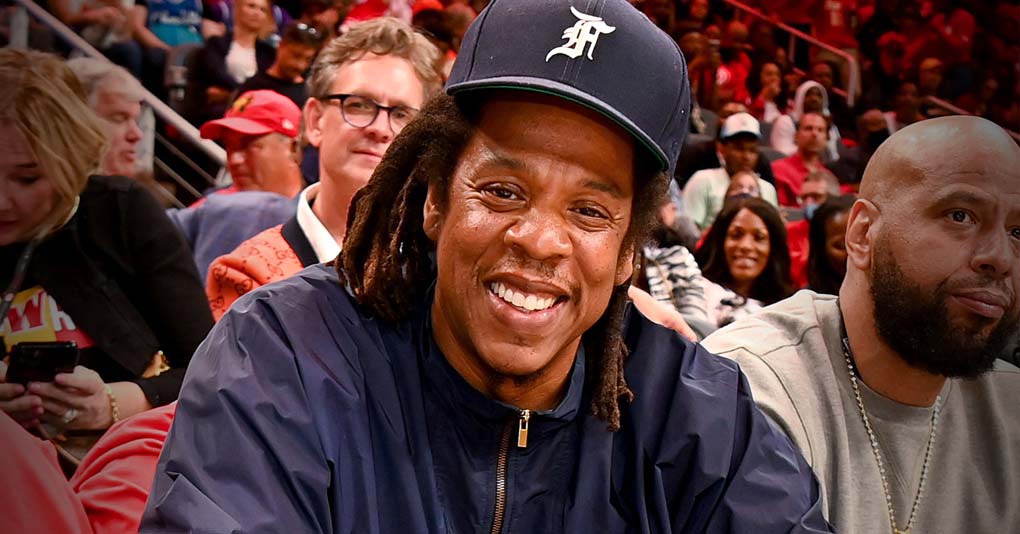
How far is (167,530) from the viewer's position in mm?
1006

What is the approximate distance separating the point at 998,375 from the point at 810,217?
1.06 metres

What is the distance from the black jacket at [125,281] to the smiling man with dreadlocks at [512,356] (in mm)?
316

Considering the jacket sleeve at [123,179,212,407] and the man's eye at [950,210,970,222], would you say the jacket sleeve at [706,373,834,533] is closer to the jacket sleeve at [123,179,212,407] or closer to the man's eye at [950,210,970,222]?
the man's eye at [950,210,970,222]

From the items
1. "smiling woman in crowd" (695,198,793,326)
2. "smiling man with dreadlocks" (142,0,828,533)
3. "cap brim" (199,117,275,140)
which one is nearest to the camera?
"smiling man with dreadlocks" (142,0,828,533)

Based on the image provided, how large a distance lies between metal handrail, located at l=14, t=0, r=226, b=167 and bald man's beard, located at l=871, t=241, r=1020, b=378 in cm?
108

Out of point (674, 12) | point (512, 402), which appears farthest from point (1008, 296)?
point (674, 12)

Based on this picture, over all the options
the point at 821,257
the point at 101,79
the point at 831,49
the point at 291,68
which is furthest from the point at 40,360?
the point at 831,49

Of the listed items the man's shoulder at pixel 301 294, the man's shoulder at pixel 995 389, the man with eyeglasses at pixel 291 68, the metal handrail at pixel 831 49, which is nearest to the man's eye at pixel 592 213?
the man's shoulder at pixel 301 294

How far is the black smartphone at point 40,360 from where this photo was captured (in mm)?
1245

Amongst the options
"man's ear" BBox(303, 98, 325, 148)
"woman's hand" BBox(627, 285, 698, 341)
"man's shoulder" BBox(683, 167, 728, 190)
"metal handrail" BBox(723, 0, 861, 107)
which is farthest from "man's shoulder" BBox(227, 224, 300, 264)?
"man's shoulder" BBox(683, 167, 728, 190)

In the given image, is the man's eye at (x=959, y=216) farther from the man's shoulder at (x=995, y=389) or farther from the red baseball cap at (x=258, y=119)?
the red baseball cap at (x=258, y=119)

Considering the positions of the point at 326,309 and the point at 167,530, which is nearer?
the point at 167,530

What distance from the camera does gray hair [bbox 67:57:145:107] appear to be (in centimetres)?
139

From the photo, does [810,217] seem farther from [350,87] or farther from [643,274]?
[350,87]
